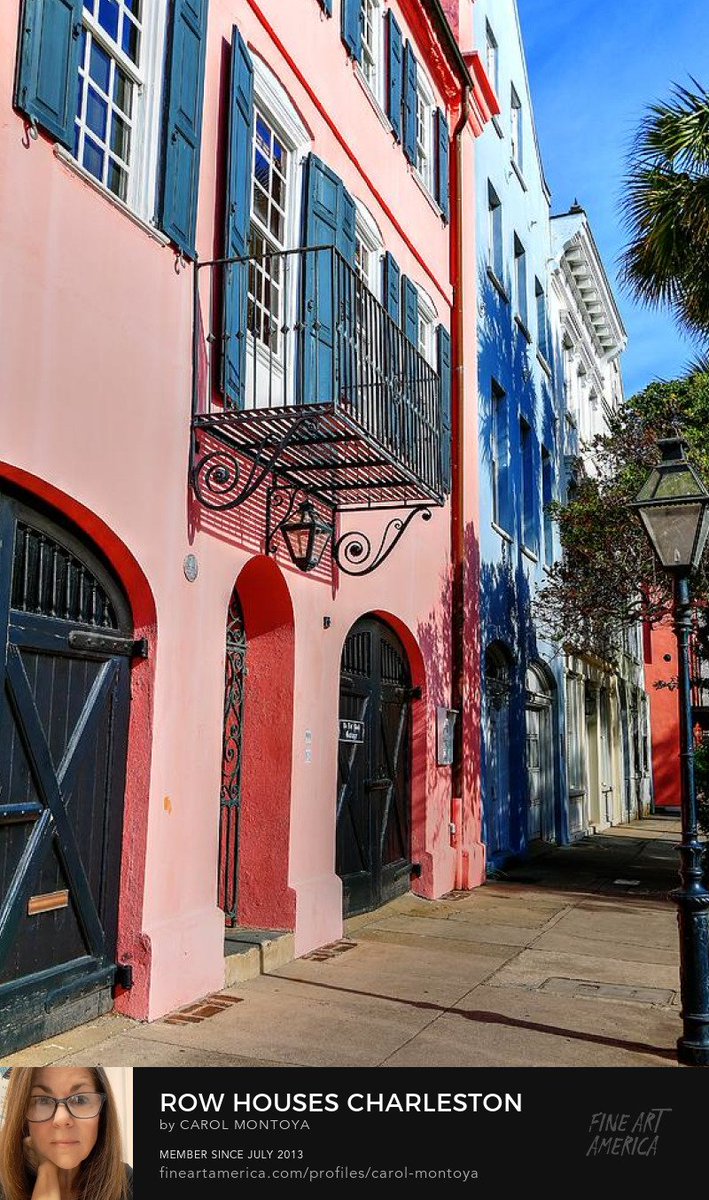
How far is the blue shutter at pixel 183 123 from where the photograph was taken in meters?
6.70

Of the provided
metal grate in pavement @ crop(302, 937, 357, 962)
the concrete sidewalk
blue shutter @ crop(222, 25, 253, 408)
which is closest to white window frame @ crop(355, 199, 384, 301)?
blue shutter @ crop(222, 25, 253, 408)

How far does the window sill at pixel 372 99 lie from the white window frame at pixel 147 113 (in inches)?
156

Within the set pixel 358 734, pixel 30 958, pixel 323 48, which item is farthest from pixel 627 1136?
pixel 323 48

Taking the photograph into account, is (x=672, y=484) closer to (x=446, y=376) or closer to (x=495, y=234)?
(x=446, y=376)

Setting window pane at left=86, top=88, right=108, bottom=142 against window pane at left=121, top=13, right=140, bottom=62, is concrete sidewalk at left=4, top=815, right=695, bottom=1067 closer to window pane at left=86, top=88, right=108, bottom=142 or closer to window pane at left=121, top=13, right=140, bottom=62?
window pane at left=86, top=88, right=108, bottom=142

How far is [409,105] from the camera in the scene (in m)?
12.1

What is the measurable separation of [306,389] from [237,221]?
146cm

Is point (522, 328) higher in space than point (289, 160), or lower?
higher

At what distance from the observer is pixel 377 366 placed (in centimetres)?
880

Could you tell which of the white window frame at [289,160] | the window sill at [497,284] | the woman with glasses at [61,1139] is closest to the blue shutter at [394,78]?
the white window frame at [289,160]

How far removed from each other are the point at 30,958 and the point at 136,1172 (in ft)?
6.77

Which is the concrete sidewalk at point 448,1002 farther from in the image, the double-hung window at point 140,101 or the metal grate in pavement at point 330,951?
the double-hung window at point 140,101

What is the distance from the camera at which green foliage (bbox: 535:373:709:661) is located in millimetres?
13281

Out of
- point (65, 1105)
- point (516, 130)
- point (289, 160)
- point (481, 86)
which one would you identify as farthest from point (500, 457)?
point (65, 1105)
